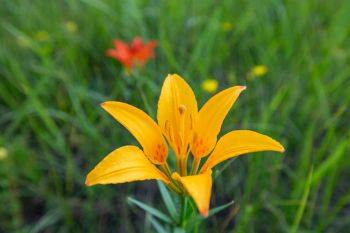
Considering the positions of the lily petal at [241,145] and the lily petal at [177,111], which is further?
the lily petal at [177,111]

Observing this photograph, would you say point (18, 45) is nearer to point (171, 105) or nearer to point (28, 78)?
point (28, 78)

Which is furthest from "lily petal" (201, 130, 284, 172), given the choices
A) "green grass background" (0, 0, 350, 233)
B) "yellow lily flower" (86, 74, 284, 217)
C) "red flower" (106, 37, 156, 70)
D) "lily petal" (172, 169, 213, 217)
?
"red flower" (106, 37, 156, 70)

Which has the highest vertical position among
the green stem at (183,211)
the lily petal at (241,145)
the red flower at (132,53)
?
the red flower at (132,53)

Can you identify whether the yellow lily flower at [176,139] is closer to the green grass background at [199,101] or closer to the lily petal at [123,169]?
the lily petal at [123,169]

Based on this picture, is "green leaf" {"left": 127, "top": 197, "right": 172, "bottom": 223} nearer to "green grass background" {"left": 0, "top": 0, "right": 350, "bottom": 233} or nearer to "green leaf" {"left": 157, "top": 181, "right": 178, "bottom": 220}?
"green leaf" {"left": 157, "top": 181, "right": 178, "bottom": 220}

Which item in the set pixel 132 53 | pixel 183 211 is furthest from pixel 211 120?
pixel 132 53

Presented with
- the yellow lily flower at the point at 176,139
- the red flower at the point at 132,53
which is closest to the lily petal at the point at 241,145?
the yellow lily flower at the point at 176,139

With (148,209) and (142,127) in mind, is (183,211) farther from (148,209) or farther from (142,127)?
(142,127)
